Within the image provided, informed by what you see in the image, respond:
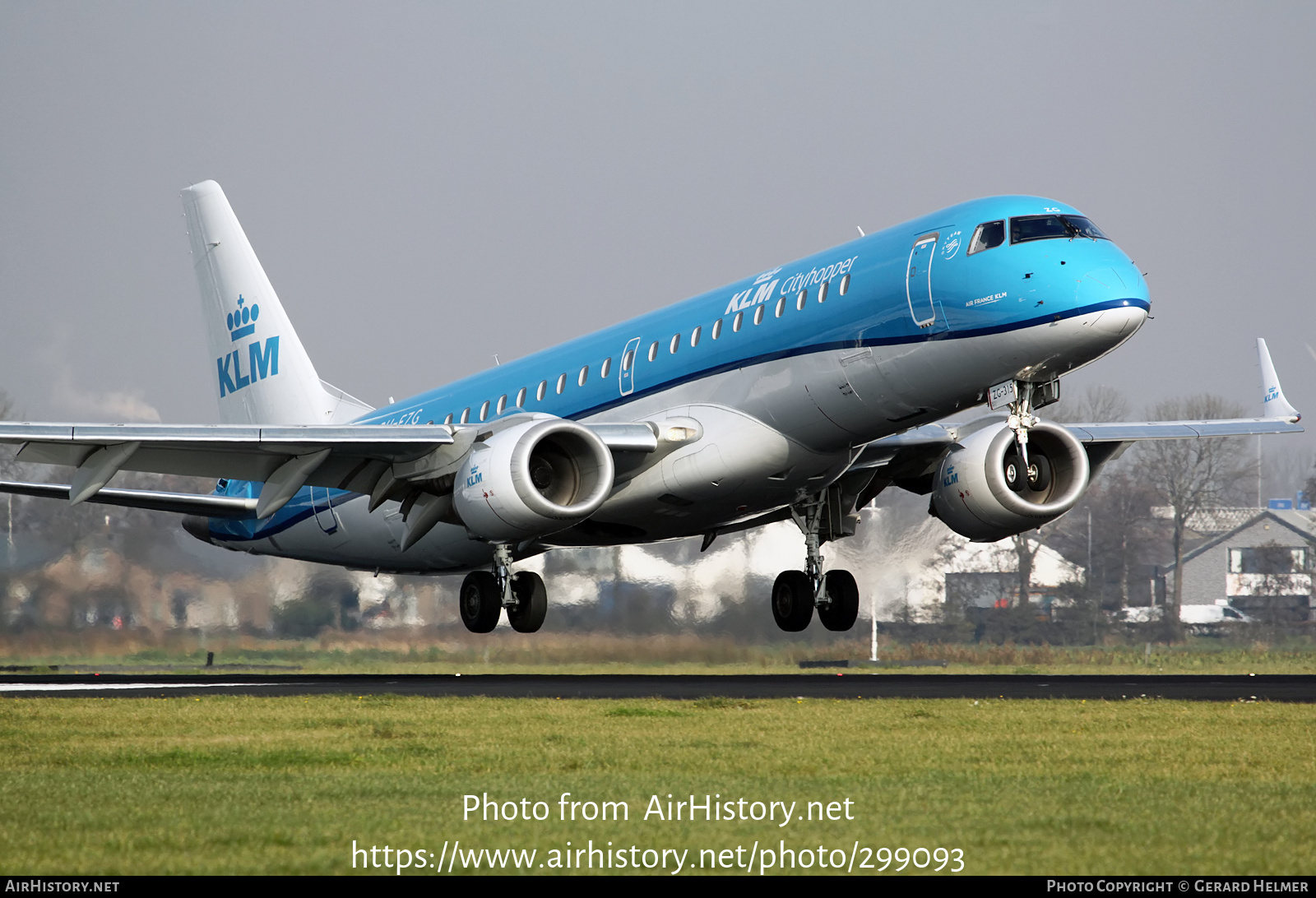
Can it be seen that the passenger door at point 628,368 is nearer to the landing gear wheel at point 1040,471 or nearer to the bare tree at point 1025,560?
the landing gear wheel at point 1040,471

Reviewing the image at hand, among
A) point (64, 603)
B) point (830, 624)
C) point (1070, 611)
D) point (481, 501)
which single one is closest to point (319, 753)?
point (481, 501)

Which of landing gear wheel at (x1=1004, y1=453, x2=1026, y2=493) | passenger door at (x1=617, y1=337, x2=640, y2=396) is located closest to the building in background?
landing gear wheel at (x1=1004, y1=453, x2=1026, y2=493)

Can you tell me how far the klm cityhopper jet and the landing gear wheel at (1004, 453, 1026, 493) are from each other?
0.05 m

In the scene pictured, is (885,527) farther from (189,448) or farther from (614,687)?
(189,448)

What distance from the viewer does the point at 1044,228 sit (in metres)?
19.5

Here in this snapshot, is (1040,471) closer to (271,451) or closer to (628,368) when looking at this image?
(628,368)

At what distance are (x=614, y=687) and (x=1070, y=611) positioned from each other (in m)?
27.8

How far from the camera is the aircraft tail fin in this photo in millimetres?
33281

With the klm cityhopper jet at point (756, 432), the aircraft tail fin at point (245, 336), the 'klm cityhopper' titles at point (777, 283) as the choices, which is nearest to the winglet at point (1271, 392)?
the klm cityhopper jet at point (756, 432)

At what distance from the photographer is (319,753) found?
13.4 meters

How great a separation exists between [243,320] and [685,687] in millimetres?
15601

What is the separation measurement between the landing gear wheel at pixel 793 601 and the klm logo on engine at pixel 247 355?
13.0m

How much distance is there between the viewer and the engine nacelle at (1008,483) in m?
23.8

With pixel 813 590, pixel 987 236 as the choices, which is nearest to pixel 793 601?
pixel 813 590
